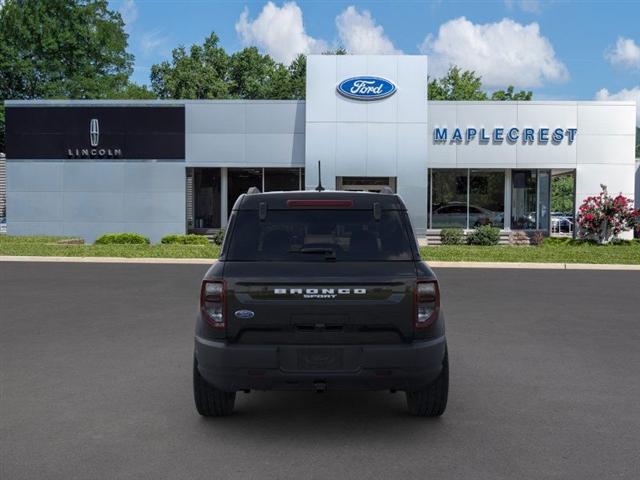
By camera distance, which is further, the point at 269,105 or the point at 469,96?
the point at 469,96

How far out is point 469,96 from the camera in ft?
203

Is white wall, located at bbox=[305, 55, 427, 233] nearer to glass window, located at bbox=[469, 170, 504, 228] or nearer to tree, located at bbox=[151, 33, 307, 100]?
glass window, located at bbox=[469, 170, 504, 228]

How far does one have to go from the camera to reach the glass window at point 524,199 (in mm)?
29250

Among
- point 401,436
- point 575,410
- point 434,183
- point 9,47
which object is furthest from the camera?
point 9,47

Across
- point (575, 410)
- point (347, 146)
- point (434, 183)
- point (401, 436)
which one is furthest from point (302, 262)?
point (434, 183)

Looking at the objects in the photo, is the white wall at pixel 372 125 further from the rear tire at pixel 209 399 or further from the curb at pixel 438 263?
the rear tire at pixel 209 399

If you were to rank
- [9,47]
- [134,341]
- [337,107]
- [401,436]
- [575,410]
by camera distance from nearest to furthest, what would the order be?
1. [401,436]
2. [575,410]
3. [134,341]
4. [337,107]
5. [9,47]

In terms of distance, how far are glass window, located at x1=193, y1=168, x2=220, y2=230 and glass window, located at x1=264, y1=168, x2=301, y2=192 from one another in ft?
7.21

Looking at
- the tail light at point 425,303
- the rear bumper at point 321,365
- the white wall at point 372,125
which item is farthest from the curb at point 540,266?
the rear bumper at point 321,365

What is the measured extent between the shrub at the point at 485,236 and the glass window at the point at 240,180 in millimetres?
9039

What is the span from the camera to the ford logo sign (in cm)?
480

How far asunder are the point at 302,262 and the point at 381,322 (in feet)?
2.25

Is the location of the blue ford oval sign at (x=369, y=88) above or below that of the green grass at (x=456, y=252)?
above

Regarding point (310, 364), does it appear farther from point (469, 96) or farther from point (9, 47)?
point (469, 96)
